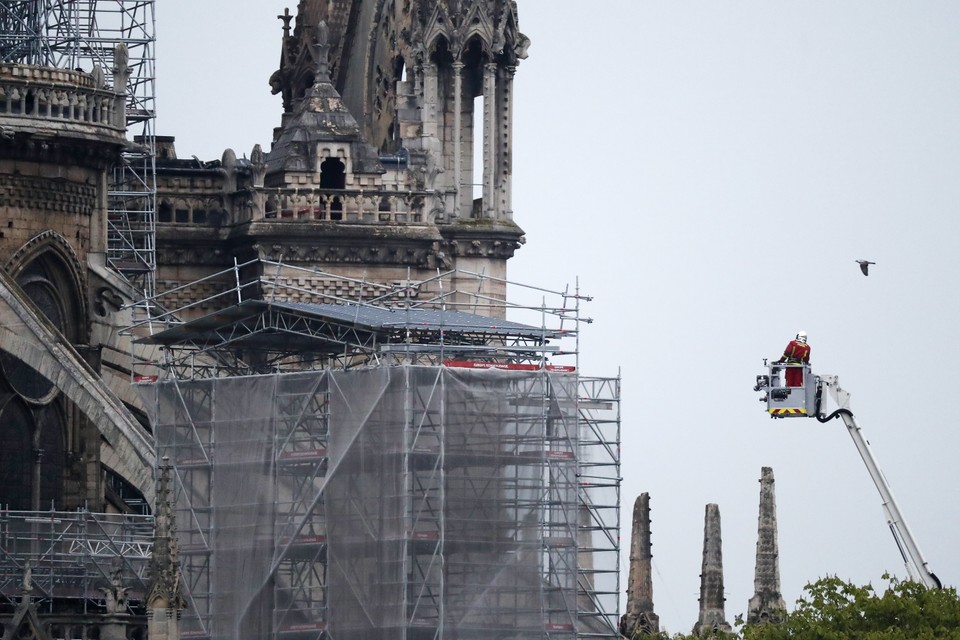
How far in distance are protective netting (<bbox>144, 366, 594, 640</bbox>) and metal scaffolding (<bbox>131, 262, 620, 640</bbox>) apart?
1.1 inches

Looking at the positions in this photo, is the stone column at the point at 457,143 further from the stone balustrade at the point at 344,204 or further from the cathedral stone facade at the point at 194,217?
the stone balustrade at the point at 344,204

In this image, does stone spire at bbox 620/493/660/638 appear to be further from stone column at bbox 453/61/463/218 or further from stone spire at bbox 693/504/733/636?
stone column at bbox 453/61/463/218

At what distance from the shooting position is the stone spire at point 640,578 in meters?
99.6

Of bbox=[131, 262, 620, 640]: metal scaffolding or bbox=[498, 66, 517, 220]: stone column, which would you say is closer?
bbox=[131, 262, 620, 640]: metal scaffolding

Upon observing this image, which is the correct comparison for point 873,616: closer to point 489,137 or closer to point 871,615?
point 871,615

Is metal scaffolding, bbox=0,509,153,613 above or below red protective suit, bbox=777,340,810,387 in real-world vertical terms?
below

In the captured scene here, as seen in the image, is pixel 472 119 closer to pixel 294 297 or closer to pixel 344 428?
pixel 294 297

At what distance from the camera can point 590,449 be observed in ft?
290

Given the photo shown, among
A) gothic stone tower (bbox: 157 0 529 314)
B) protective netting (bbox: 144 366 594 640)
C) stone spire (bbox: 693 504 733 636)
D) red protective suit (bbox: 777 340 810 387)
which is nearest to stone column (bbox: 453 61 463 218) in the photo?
gothic stone tower (bbox: 157 0 529 314)

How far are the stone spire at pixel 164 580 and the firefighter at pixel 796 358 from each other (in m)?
11.4

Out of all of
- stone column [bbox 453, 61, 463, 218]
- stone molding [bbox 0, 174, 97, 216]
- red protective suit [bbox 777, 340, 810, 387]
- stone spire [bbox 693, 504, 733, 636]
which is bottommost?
stone spire [bbox 693, 504, 733, 636]

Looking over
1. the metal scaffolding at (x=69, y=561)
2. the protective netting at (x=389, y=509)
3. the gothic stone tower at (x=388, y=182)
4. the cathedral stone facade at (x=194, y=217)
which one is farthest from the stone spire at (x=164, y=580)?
the gothic stone tower at (x=388, y=182)

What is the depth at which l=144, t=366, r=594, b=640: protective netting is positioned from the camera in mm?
84312

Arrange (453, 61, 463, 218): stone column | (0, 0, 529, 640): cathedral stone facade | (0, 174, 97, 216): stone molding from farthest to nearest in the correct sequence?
(453, 61, 463, 218): stone column → (0, 174, 97, 216): stone molding → (0, 0, 529, 640): cathedral stone facade
